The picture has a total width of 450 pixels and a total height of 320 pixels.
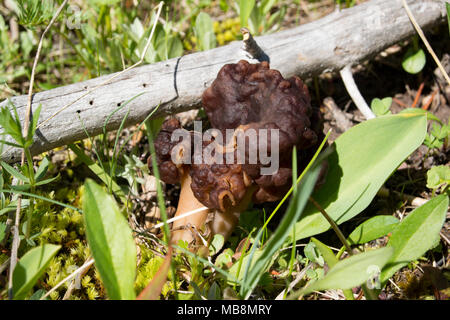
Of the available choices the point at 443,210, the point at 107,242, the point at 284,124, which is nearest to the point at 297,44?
the point at 284,124

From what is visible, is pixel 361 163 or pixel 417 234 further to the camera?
pixel 361 163

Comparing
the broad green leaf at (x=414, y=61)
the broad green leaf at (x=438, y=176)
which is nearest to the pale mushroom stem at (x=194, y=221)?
the broad green leaf at (x=438, y=176)

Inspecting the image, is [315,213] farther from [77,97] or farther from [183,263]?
[77,97]

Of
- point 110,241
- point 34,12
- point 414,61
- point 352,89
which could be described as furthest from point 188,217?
point 414,61

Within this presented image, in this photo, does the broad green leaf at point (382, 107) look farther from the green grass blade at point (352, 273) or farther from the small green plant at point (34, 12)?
the small green plant at point (34, 12)

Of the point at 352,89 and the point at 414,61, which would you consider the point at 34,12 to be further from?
the point at 414,61

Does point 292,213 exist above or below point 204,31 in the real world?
below

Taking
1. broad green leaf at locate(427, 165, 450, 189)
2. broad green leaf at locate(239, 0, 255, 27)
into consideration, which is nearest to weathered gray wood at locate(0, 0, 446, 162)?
broad green leaf at locate(239, 0, 255, 27)
